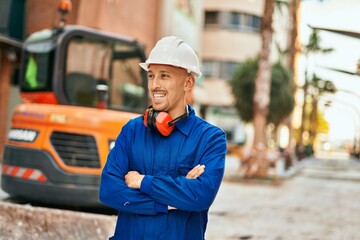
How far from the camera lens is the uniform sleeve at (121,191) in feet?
7.91

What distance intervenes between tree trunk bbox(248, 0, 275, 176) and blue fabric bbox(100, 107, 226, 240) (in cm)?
1587

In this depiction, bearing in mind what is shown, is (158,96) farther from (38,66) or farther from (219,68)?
(219,68)

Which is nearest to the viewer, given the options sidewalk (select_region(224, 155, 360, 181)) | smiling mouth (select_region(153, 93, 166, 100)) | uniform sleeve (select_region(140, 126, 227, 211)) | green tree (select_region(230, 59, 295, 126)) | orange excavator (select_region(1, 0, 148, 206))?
uniform sleeve (select_region(140, 126, 227, 211))

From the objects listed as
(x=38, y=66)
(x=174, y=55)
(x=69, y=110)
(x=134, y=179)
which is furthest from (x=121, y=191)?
(x=38, y=66)

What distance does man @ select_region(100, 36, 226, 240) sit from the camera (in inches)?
94.1

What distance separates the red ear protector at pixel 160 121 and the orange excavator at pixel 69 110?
461cm

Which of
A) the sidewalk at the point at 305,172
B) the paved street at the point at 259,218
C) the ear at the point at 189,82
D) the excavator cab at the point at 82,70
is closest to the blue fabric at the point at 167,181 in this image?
the ear at the point at 189,82

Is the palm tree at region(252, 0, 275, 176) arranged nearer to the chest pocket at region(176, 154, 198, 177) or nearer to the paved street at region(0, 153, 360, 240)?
the paved street at region(0, 153, 360, 240)

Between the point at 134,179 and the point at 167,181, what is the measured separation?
172mm

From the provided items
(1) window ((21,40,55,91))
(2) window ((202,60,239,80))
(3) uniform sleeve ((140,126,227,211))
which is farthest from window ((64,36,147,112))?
(2) window ((202,60,239,80))

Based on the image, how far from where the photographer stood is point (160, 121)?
93.4 inches

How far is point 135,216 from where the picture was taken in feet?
8.09

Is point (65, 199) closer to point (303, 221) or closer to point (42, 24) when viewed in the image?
point (303, 221)

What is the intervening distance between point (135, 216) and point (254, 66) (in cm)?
2264
